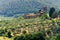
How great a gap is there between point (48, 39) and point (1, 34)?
17874 mm

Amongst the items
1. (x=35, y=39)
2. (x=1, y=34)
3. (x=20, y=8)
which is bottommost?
(x=20, y=8)

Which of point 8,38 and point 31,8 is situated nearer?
point 8,38

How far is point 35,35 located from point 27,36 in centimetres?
125

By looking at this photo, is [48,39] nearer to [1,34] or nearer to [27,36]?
[27,36]

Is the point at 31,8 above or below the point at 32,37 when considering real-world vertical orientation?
below

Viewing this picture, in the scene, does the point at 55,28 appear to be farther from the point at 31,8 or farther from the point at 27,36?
the point at 31,8

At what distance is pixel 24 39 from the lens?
43.6 meters

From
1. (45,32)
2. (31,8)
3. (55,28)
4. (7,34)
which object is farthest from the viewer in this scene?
(31,8)

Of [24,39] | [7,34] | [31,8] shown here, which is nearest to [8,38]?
[7,34]

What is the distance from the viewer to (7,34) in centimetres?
5491

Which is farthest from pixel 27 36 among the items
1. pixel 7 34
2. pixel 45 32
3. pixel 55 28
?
pixel 7 34

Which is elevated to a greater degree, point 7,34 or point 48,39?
point 48,39

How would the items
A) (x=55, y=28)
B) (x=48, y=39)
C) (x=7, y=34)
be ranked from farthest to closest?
(x=7, y=34) < (x=55, y=28) < (x=48, y=39)

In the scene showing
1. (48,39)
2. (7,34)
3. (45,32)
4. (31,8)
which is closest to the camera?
(48,39)
